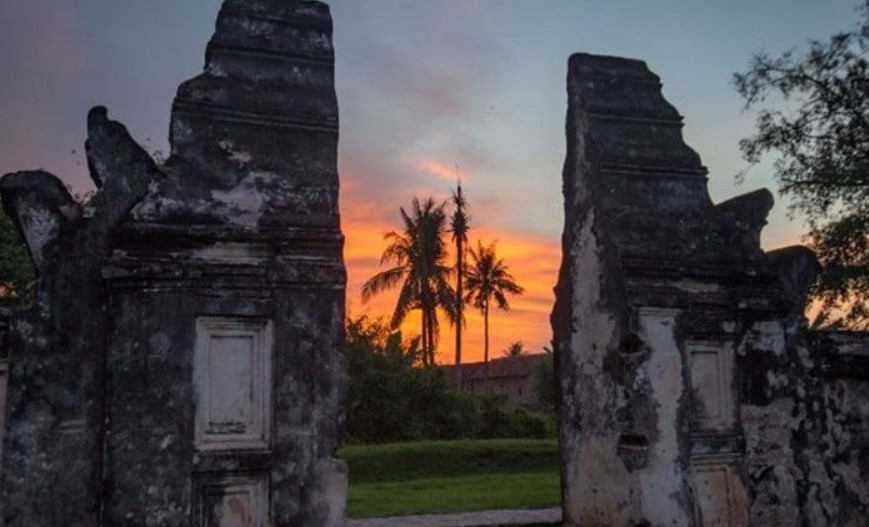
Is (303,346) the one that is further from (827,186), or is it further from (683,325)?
(827,186)

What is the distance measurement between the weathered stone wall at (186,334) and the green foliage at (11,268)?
17.0 m

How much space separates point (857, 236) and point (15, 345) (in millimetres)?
12856

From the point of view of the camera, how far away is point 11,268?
20531 millimetres

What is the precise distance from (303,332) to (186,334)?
60 cm

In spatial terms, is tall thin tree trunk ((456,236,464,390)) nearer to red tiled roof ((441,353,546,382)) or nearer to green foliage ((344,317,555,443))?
green foliage ((344,317,555,443))

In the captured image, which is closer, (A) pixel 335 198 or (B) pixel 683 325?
(A) pixel 335 198

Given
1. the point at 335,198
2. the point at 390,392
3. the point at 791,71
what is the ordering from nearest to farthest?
1. the point at 335,198
2. the point at 791,71
3. the point at 390,392

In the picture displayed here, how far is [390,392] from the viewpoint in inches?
946

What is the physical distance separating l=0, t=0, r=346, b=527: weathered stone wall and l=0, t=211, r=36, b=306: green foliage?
1695cm

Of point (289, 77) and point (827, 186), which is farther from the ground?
point (827, 186)

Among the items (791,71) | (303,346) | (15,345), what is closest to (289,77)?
(303,346)

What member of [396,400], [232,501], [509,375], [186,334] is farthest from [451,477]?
[509,375]

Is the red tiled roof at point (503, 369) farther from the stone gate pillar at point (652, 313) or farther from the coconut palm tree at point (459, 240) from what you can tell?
the stone gate pillar at point (652, 313)

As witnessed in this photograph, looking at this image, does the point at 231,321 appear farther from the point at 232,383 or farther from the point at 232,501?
the point at 232,501
